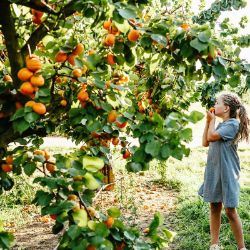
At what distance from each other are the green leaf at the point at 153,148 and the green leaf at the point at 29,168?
583 mm

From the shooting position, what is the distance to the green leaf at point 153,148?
4.75ft

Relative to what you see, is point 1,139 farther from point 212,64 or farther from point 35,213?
point 35,213

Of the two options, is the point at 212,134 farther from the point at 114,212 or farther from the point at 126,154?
the point at 114,212

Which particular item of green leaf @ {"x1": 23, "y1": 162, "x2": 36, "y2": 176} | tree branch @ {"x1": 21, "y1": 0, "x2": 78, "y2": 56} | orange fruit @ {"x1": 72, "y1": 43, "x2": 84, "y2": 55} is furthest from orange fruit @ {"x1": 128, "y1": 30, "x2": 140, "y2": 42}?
green leaf @ {"x1": 23, "y1": 162, "x2": 36, "y2": 176}

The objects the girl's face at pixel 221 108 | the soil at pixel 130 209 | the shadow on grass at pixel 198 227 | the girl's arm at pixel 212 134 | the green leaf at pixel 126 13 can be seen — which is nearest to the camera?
the green leaf at pixel 126 13

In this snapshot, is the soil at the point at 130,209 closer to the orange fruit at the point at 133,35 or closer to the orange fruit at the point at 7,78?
the orange fruit at the point at 7,78

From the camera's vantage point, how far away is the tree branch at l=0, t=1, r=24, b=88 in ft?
5.40

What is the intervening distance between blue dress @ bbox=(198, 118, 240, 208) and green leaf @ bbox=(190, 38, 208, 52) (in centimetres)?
210

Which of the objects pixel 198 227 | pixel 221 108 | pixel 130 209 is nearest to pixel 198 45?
pixel 221 108

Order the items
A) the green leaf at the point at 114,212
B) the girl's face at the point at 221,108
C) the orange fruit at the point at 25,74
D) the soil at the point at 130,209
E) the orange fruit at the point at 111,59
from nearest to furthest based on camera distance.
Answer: the orange fruit at the point at 25,74
the green leaf at the point at 114,212
the orange fruit at the point at 111,59
the girl's face at the point at 221,108
the soil at the point at 130,209

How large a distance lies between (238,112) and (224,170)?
55cm

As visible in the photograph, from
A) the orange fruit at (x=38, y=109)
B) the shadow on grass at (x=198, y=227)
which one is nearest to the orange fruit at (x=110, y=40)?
the orange fruit at (x=38, y=109)

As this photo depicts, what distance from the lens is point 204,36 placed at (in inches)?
61.4

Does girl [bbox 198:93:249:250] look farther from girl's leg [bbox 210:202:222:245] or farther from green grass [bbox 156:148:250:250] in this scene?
green grass [bbox 156:148:250:250]
